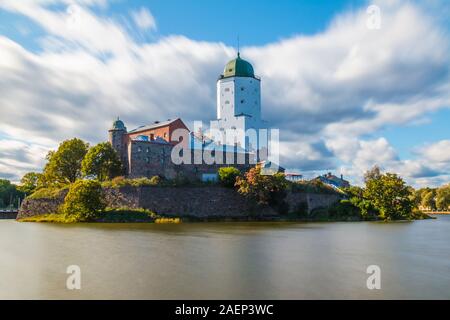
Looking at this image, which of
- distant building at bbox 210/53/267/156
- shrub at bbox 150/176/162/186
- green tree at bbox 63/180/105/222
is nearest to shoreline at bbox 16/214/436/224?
green tree at bbox 63/180/105/222

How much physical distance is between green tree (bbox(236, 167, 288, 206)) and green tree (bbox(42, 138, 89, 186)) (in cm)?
1940

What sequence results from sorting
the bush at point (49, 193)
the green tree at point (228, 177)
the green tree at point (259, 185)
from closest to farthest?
the green tree at point (259, 185) → the bush at point (49, 193) → the green tree at point (228, 177)

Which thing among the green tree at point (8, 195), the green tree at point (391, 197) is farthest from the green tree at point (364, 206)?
the green tree at point (8, 195)

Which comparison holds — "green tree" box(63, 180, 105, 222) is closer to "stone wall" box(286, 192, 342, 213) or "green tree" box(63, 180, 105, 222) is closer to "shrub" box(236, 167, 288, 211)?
"shrub" box(236, 167, 288, 211)

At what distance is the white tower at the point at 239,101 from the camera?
56562 millimetres

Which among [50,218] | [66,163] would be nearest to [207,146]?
[66,163]

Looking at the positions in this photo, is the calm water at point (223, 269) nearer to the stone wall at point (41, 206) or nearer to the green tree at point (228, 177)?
the stone wall at point (41, 206)

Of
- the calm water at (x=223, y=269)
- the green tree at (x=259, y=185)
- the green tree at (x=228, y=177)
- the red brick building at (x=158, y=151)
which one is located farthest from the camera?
the green tree at (x=228, y=177)

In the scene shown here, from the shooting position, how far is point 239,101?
57219 millimetres

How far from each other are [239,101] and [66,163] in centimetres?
2581

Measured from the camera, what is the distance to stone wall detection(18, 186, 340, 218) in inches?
1556
